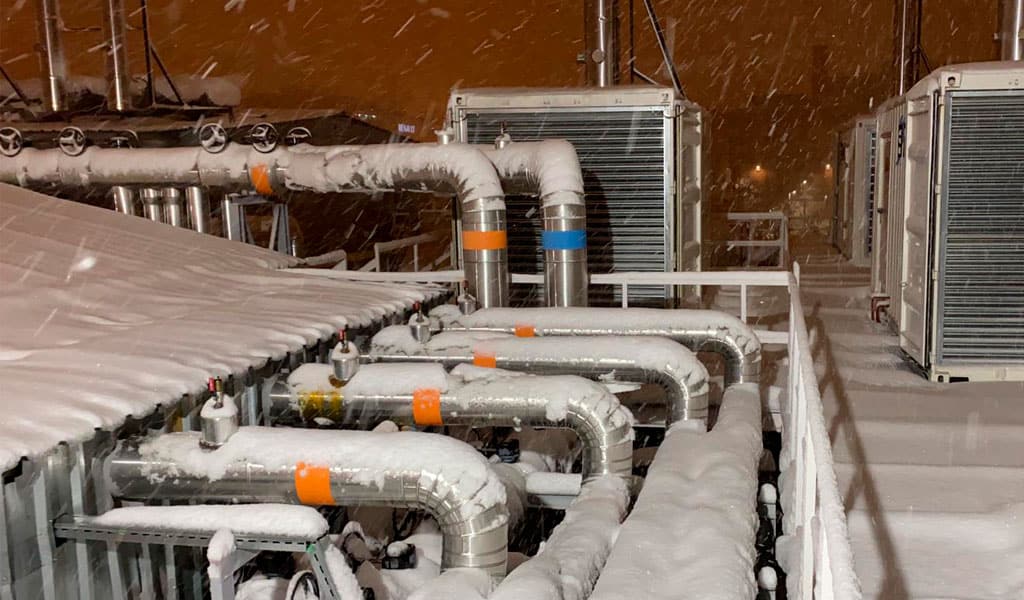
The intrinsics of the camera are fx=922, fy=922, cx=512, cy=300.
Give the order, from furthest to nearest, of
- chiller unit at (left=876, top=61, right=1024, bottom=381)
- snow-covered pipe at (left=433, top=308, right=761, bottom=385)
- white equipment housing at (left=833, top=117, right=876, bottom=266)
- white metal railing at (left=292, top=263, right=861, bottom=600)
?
white equipment housing at (left=833, top=117, right=876, bottom=266)
chiller unit at (left=876, top=61, right=1024, bottom=381)
snow-covered pipe at (left=433, top=308, right=761, bottom=385)
white metal railing at (left=292, top=263, right=861, bottom=600)

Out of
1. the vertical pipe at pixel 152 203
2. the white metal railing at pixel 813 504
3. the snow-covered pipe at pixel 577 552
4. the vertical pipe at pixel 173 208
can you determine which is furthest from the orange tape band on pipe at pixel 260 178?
the snow-covered pipe at pixel 577 552

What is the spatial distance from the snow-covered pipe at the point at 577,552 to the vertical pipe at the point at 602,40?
8.52 metres

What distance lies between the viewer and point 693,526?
3.51 m

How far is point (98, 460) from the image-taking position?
3.45m

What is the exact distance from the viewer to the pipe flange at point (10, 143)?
28.1 feet

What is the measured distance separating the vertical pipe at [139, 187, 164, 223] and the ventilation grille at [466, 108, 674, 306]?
10.1 ft

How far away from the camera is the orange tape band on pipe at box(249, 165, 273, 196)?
7758 mm

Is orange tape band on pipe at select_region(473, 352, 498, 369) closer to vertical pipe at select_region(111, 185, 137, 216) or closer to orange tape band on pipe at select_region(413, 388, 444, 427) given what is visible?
orange tape band on pipe at select_region(413, 388, 444, 427)

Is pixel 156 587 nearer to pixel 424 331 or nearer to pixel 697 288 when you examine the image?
pixel 424 331

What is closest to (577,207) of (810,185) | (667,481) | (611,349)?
(611,349)

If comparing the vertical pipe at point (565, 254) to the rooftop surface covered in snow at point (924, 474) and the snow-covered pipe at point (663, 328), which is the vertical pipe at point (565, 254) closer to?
the snow-covered pipe at point (663, 328)

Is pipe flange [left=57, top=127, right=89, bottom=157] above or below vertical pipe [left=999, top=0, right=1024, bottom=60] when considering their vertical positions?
below

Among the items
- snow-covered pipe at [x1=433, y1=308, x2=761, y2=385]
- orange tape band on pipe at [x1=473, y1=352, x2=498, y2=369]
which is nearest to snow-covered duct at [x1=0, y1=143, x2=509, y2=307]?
snow-covered pipe at [x1=433, y1=308, x2=761, y2=385]

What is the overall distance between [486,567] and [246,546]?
→ 886 millimetres
